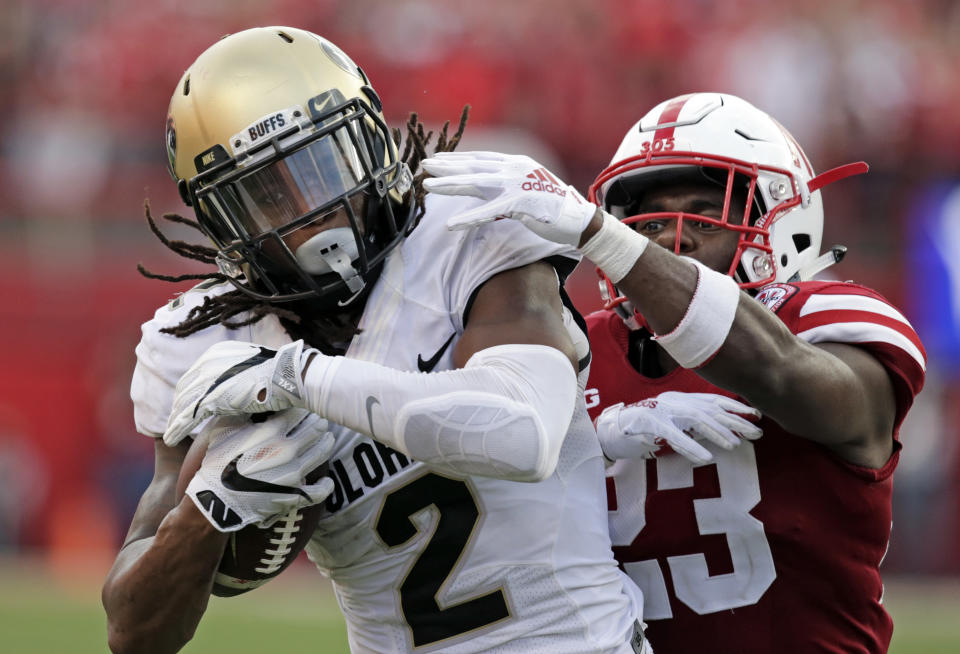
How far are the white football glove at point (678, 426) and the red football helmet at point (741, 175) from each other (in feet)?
0.83

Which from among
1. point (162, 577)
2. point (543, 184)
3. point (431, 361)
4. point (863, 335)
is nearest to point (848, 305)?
point (863, 335)

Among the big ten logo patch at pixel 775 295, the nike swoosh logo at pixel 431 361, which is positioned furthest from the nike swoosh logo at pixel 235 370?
the big ten logo patch at pixel 775 295

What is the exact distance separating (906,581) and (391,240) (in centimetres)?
636

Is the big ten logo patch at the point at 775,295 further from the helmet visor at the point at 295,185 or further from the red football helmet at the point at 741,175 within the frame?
the helmet visor at the point at 295,185

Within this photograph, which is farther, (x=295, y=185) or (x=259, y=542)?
(x=295, y=185)

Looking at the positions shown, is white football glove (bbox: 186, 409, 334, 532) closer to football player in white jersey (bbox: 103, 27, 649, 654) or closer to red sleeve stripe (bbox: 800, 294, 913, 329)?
football player in white jersey (bbox: 103, 27, 649, 654)

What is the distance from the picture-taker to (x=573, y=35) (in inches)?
344

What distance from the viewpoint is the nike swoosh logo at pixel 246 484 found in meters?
1.79

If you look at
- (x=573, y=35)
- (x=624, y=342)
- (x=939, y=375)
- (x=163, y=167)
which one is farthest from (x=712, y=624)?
(x=573, y=35)

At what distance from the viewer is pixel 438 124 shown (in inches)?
303

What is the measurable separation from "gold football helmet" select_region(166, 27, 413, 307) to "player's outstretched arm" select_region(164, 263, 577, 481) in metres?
0.23

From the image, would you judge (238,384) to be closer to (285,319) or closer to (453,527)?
(285,319)

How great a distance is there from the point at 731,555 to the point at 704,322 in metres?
0.57

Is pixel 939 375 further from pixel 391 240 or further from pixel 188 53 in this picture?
pixel 391 240
